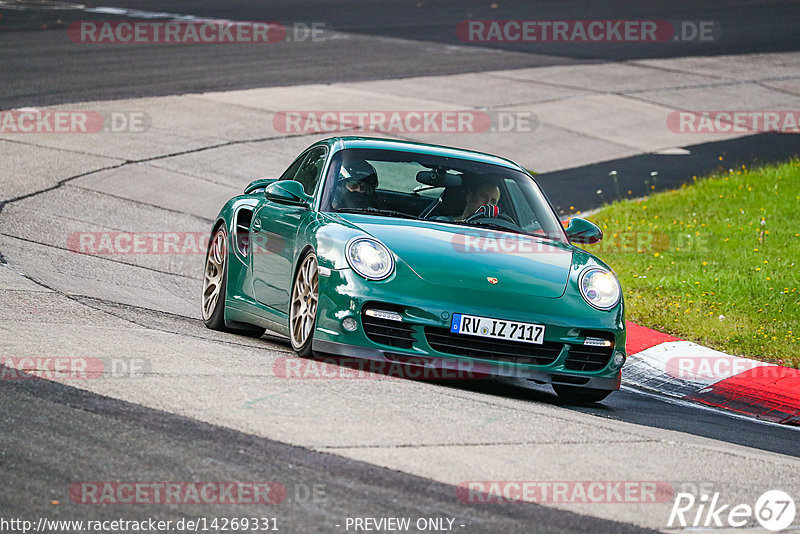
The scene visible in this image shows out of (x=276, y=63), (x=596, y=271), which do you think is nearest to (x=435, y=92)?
(x=276, y=63)

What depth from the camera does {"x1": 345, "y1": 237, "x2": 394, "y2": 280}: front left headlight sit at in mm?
6891

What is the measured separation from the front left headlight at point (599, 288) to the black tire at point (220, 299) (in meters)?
2.53

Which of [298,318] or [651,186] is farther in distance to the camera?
[651,186]

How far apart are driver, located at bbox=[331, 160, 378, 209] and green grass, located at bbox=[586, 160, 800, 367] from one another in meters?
3.22

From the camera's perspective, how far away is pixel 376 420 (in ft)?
18.5

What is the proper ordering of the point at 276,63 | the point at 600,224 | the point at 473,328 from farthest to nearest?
the point at 276,63, the point at 600,224, the point at 473,328

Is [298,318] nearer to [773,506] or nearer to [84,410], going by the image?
[84,410]

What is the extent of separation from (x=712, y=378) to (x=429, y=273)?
2.92 meters

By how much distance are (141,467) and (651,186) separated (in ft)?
43.8

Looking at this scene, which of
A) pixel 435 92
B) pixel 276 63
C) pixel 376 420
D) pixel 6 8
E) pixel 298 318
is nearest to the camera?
pixel 376 420

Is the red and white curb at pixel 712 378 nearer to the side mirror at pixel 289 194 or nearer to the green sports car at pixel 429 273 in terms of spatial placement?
the green sports car at pixel 429 273

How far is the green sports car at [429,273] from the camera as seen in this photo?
269 inches

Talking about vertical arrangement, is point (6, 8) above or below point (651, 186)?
above

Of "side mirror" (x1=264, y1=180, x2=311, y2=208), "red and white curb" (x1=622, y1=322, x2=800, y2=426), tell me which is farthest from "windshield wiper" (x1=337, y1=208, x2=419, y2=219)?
"red and white curb" (x1=622, y1=322, x2=800, y2=426)
